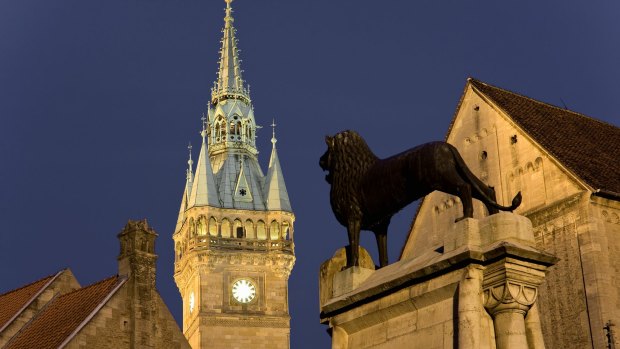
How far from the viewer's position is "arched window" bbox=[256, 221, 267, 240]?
95812 millimetres

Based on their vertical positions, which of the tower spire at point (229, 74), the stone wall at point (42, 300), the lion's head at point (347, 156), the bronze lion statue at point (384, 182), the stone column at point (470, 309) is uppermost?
the tower spire at point (229, 74)

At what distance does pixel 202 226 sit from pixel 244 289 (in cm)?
707

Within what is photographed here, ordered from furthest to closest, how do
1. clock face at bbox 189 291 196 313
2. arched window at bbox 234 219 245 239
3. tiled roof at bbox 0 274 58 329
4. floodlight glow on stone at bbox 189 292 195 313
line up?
1. arched window at bbox 234 219 245 239
2. floodlight glow on stone at bbox 189 292 195 313
3. clock face at bbox 189 291 196 313
4. tiled roof at bbox 0 274 58 329

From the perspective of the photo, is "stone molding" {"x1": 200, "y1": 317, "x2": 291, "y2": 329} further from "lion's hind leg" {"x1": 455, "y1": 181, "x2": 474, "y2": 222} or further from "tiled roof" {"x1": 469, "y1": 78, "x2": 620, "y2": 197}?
"lion's hind leg" {"x1": 455, "y1": 181, "x2": 474, "y2": 222}

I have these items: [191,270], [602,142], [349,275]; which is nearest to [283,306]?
[191,270]

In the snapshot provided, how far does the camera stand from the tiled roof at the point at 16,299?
39.5m

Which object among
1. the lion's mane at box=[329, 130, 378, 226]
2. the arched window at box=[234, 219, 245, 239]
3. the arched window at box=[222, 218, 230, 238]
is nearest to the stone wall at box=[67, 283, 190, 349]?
the lion's mane at box=[329, 130, 378, 226]

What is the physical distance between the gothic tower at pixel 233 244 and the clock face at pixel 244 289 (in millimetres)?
89

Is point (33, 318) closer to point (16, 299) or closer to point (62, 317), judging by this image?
point (62, 317)

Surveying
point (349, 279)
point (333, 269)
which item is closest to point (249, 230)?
point (333, 269)

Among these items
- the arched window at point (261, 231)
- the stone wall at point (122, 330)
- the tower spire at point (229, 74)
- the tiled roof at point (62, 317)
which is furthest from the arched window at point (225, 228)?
the stone wall at point (122, 330)

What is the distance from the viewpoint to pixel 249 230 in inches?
3784

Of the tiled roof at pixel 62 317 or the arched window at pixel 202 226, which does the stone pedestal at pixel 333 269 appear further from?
the arched window at pixel 202 226

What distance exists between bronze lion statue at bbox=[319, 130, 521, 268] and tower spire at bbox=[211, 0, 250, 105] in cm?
9130
